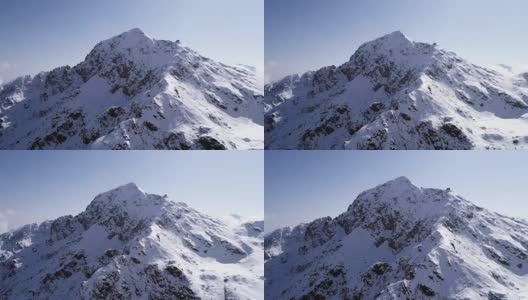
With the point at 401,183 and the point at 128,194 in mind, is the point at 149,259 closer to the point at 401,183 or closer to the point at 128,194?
the point at 128,194

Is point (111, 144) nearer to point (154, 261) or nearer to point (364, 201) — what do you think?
point (154, 261)

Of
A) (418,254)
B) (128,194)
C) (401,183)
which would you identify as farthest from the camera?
(128,194)

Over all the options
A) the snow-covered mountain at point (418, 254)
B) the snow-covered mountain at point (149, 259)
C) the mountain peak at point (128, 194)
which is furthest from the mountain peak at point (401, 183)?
the mountain peak at point (128, 194)

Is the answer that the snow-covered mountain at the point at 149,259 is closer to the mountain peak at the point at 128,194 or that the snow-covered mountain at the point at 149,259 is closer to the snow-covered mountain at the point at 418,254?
the mountain peak at the point at 128,194

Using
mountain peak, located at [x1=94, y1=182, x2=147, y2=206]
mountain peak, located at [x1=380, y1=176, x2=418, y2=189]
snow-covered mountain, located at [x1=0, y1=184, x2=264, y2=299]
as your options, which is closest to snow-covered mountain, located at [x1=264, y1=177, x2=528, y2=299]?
mountain peak, located at [x1=380, y1=176, x2=418, y2=189]

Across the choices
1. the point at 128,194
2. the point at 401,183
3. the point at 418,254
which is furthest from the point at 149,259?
the point at 401,183
